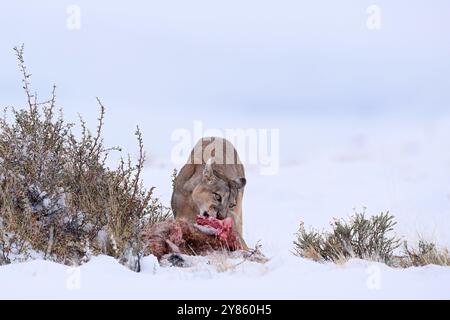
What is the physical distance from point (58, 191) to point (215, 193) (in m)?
1.92

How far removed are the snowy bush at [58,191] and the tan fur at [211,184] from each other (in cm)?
50

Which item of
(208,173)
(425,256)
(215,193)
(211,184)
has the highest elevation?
Result: (208,173)

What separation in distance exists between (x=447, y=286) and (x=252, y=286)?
1.56 metres

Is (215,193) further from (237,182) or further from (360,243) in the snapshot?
(360,243)

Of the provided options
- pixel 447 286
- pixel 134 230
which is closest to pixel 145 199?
pixel 134 230

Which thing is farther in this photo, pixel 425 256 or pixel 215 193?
pixel 215 193

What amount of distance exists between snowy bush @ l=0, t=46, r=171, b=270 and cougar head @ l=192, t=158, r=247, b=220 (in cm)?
69

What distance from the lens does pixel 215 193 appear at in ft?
35.2

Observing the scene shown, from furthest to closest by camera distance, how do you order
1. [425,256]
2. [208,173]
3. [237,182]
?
[237,182], [208,173], [425,256]

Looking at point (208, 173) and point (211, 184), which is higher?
point (208, 173)

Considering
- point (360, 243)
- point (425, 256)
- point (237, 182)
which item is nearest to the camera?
point (425, 256)

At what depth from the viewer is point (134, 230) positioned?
8508 millimetres

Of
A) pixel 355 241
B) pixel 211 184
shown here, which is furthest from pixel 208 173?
pixel 355 241
